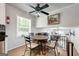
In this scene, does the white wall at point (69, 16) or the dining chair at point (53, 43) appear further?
the dining chair at point (53, 43)

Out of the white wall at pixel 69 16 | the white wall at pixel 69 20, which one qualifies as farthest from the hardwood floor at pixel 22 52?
the white wall at pixel 69 16

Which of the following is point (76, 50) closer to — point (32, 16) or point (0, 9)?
point (32, 16)

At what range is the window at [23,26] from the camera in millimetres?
1840

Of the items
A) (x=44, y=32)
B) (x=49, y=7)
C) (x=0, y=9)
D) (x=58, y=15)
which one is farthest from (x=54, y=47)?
(x=0, y=9)

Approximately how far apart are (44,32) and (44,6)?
434 mm

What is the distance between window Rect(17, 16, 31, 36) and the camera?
1.84 meters

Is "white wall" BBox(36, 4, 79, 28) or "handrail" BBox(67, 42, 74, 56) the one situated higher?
"white wall" BBox(36, 4, 79, 28)

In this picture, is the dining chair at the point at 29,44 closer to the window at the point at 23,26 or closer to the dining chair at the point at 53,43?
the window at the point at 23,26

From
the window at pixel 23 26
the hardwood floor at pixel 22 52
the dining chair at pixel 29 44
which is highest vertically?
the window at pixel 23 26

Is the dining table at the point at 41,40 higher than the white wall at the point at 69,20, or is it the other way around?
the white wall at the point at 69,20

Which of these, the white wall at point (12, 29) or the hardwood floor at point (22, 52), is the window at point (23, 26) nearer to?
the white wall at point (12, 29)

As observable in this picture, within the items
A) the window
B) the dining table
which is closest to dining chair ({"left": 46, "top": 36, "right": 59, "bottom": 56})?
the dining table

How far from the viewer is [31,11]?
72.1 inches

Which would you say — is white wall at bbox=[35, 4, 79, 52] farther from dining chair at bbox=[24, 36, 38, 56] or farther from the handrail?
dining chair at bbox=[24, 36, 38, 56]
